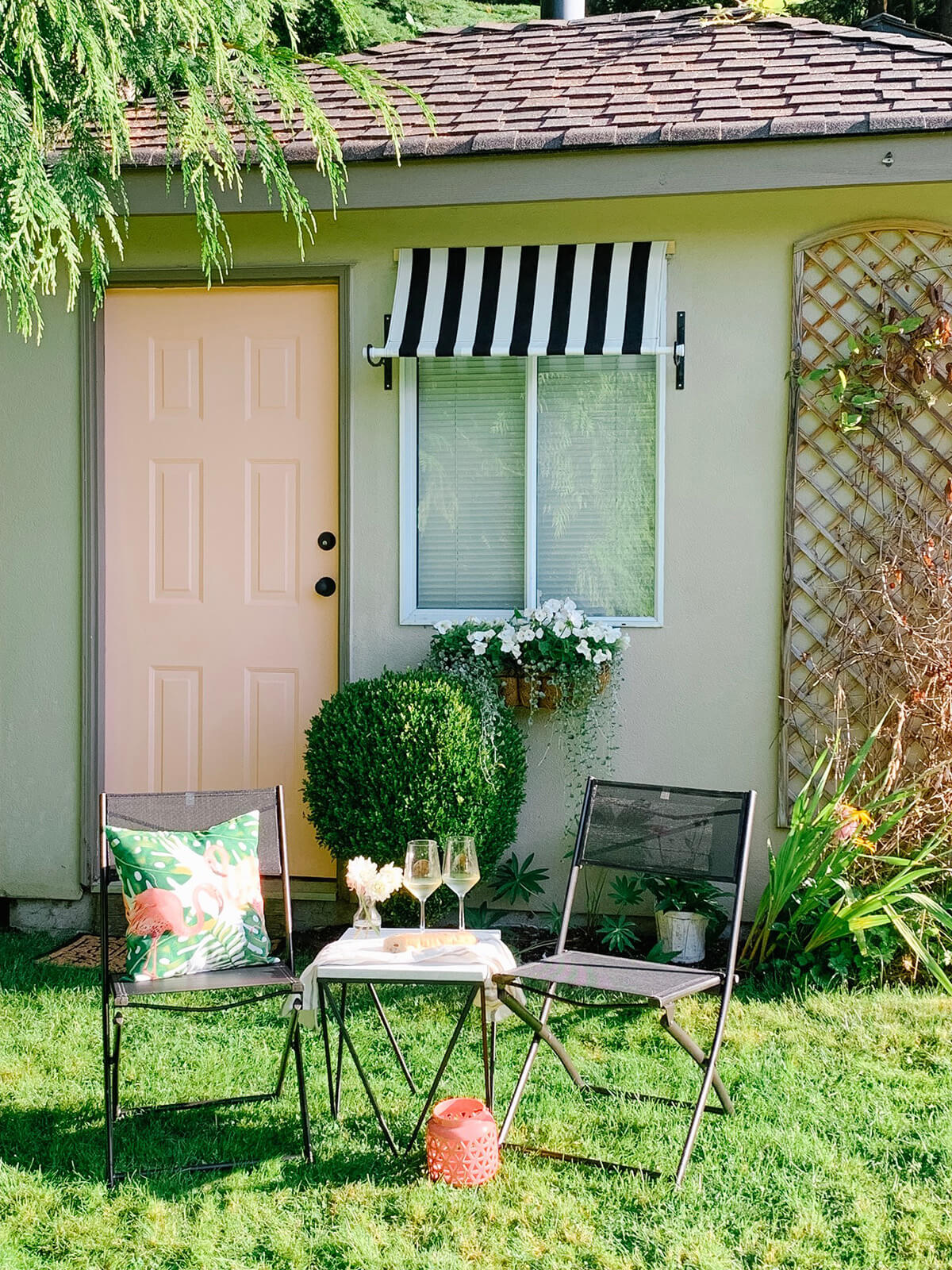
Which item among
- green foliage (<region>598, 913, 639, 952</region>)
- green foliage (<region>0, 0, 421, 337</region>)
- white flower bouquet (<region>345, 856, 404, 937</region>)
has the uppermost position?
green foliage (<region>0, 0, 421, 337</region>)

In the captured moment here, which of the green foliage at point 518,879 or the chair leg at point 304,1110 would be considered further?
the green foliage at point 518,879

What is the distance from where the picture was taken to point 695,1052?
10.9 ft

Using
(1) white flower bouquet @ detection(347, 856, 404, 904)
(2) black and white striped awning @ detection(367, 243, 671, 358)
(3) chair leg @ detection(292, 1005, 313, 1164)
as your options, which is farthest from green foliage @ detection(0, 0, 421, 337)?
(3) chair leg @ detection(292, 1005, 313, 1164)

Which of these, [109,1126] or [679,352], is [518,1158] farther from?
[679,352]

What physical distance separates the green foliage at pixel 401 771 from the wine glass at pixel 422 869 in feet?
4.28

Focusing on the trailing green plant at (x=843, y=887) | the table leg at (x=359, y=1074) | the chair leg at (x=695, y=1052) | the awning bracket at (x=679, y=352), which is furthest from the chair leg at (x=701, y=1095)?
the awning bracket at (x=679, y=352)

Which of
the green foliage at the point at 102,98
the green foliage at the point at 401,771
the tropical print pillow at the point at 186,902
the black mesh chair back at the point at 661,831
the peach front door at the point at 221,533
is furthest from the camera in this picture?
the peach front door at the point at 221,533

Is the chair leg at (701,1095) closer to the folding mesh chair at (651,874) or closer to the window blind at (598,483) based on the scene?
the folding mesh chair at (651,874)

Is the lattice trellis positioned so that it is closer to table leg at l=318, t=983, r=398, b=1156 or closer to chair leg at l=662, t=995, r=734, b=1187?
chair leg at l=662, t=995, r=734, b=1187

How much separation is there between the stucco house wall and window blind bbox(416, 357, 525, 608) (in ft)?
0.55

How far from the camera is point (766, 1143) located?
3316 mm

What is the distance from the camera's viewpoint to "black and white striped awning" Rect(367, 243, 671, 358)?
5.18m

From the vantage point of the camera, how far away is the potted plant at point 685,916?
4934 millimetres

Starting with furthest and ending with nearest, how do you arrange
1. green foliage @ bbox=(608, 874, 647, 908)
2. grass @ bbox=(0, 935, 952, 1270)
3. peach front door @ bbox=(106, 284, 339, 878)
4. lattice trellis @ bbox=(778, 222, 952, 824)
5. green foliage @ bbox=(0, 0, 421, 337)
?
peach front door @ bbox=(106, 284, 339, 878)
green foliage @ bbox=(608, 874, 647, 908)
lattice trellis @ bbox=(778, 222, 952, 824)
green foliage @ bbox=(0, 0, 421, 337)
grass @ bbox=(0, 935, 952, 1270)
